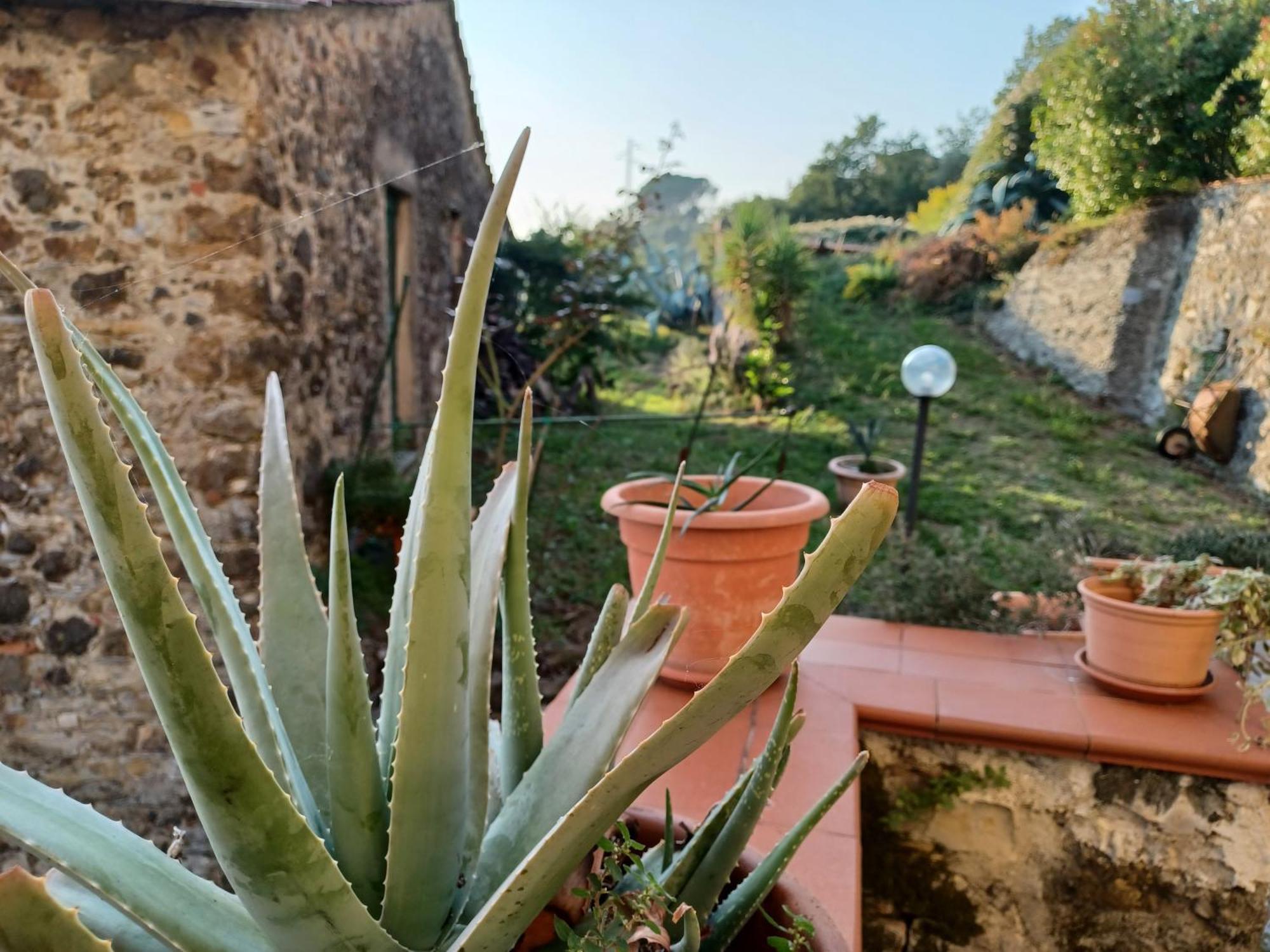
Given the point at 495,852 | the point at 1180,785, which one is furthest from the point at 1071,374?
the point at 495,852

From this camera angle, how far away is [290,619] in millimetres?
723

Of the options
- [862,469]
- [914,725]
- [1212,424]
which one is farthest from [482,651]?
[1212,424]

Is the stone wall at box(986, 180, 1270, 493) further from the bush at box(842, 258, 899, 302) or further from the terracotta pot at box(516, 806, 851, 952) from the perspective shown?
the terracotta pot at box(516, 806, 851, 952)

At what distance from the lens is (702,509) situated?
177 centimetres

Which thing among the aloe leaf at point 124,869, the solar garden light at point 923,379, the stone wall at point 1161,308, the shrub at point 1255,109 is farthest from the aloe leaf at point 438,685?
Answer: the stone wall at point 1161,308

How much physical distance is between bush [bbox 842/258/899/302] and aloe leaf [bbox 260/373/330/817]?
9810mm

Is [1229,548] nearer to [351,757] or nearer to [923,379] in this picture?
[923,379]

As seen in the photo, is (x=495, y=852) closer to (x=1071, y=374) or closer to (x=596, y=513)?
(x=596, y=513)

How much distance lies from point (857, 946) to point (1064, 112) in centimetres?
808

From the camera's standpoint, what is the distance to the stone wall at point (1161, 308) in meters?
5.45

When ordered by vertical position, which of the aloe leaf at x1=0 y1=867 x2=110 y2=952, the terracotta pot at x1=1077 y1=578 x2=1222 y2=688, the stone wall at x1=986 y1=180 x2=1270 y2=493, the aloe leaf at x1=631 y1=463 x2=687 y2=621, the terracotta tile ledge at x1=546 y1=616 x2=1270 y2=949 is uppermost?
the stone wall at x1=986 y1=180 x2=1270 y2=493

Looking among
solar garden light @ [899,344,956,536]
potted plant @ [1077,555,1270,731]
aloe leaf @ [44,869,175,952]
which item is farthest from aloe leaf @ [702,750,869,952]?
solar garden light @ [899,344,956,536]

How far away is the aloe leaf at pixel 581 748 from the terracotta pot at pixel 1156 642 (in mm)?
1724

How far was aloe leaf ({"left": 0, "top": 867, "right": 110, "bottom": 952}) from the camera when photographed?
365mm
